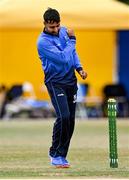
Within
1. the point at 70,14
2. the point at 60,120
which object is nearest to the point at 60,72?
the point at 60,120

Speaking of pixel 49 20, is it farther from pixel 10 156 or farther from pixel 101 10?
pixel 101 10

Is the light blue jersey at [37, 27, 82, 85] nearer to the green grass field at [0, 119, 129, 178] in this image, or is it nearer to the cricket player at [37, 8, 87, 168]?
the cricket player at [37, 8, 87, 168]

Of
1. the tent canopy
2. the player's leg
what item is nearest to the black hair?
the player's leg

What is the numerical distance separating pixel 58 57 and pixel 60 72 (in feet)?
0.66

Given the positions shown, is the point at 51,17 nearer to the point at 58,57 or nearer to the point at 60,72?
the point at 58,57

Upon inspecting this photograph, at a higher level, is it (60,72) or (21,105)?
(60,72)

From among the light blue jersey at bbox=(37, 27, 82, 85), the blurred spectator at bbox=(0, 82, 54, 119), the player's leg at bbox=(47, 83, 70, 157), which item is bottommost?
the blurred spectator at bbox=(0, 82, 54, 119)

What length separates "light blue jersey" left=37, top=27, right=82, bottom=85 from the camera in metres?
11.3

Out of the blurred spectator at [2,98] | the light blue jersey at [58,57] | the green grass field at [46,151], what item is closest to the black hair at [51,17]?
the light blue jersey at [58,57]

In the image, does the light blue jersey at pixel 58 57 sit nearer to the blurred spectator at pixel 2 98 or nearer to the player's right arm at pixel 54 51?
the player's right arm at pixel 54 51

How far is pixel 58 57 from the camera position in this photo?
11.3 metres

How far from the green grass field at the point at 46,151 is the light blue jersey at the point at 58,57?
3.66 ft

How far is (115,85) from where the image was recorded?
84.0 ft

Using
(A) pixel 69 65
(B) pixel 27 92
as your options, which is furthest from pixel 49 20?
(B) pixel 27 92
